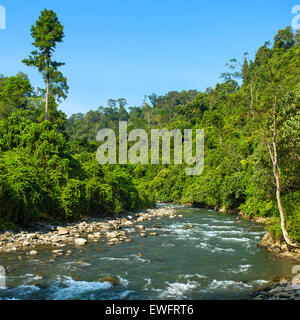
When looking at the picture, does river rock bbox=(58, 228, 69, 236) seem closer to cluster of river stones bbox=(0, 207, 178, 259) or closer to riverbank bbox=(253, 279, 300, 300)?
cluster of river stones bbox=(0, 207, 178, 259)

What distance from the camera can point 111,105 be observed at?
477 ft

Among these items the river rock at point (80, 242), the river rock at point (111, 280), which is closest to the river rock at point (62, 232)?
the river rock at point (80, 242)

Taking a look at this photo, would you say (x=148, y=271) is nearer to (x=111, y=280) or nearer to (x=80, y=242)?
(x=111, y=280)

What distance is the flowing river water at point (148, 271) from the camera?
26.1 ft

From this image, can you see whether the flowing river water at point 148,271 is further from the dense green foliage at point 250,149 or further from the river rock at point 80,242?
the dense green foliage at point 250,149

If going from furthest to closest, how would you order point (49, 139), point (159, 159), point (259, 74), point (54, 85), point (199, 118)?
point (199, 118) → point (159, 159) → point (54, 85) → point (49, 139) → point (259, 74)

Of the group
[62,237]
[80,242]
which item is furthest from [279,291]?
[62,237]

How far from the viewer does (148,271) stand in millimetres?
10203

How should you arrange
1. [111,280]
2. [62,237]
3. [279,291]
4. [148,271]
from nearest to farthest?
1. [279,291]
2. [111,280]
3. [148,271]
4. [62,237]

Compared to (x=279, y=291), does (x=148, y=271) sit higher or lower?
lower

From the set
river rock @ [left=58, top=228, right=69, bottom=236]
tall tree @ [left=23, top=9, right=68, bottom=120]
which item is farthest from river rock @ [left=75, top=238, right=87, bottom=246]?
tall tree @ [left=23, top=9, right=68, bottom=120]
